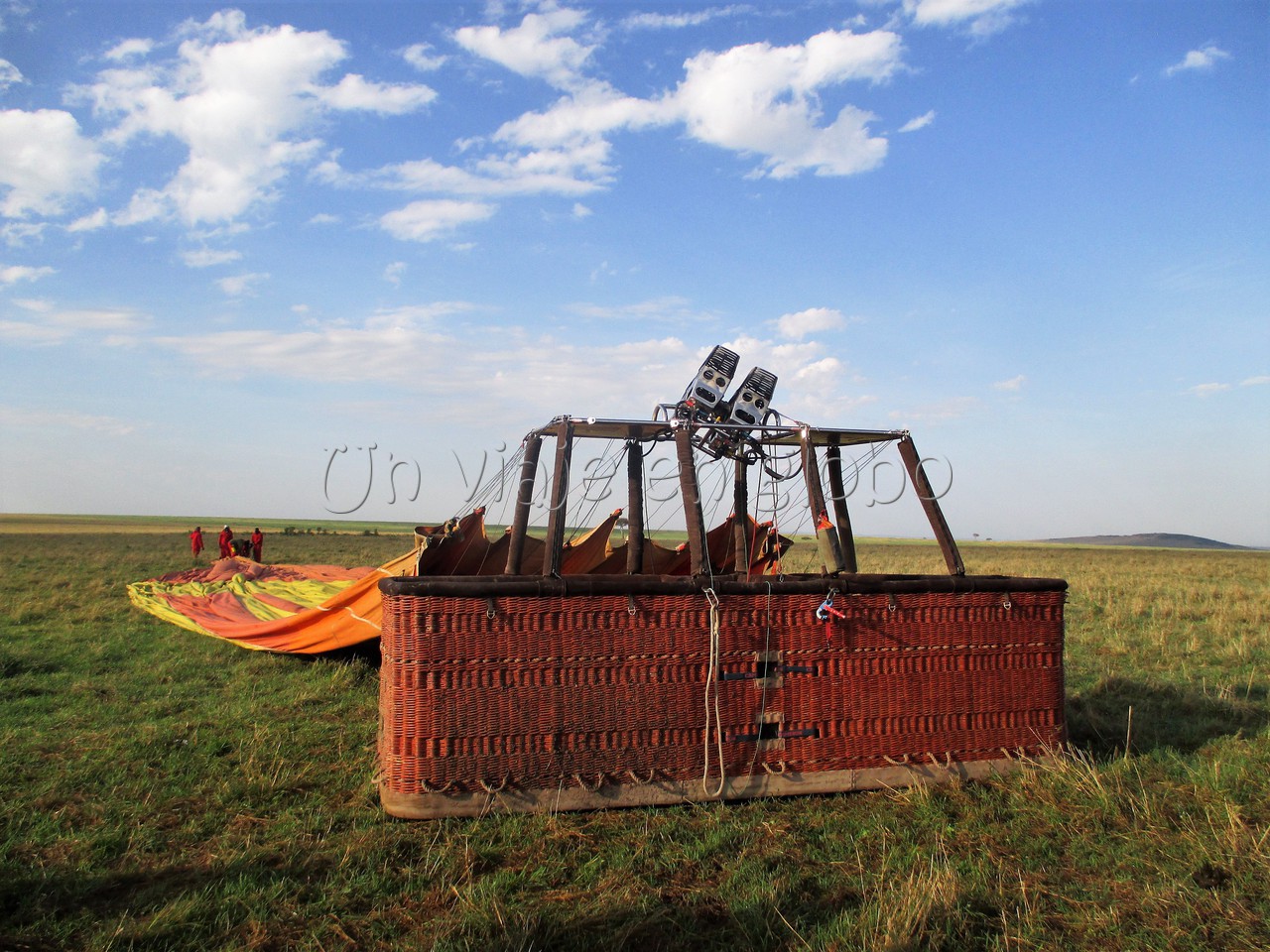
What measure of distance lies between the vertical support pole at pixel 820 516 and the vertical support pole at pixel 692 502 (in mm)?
831

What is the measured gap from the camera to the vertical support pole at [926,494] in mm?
5980

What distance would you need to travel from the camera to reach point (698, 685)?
5035 millimetres

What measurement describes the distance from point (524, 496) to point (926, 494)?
9.13 feet

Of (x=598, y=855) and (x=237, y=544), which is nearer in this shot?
(x=598, y=855)

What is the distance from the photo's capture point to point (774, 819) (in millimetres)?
4801

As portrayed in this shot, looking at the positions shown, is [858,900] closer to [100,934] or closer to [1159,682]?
[100,934]

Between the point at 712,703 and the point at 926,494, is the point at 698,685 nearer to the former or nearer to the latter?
the point at 712,703

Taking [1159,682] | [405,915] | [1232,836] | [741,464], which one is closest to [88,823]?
[405,915]

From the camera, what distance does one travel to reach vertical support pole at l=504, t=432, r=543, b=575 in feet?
18.3

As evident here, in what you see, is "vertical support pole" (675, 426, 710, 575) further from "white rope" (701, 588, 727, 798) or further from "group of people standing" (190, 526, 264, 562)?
"group of people standing" (190, 526, 264, 562)

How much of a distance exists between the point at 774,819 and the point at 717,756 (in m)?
0.47

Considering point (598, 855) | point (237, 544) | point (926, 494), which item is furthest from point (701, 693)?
point (237, 544)

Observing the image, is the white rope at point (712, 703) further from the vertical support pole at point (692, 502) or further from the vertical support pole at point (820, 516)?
the vertical support pole at point (820, 516)

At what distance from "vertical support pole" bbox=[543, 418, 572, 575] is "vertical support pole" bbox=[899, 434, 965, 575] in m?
2.40
